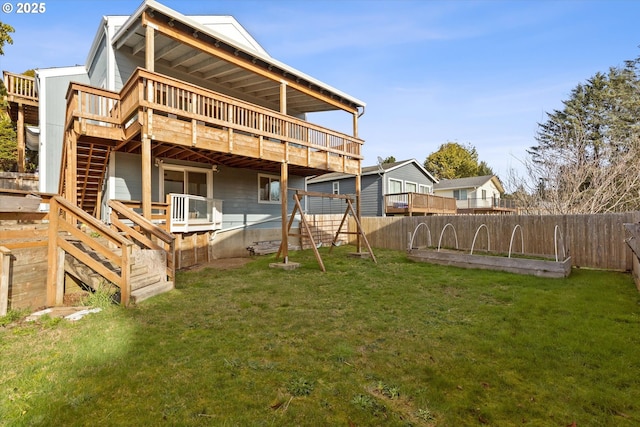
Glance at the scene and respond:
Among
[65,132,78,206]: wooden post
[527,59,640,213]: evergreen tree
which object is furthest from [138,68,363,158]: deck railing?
[527,59,640,213]: evergreen tree

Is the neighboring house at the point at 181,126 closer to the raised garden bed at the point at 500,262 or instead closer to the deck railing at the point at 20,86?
the deck railing at the point at 20,86

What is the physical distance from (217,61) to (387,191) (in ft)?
49.9

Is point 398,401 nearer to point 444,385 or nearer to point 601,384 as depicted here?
point 444,385

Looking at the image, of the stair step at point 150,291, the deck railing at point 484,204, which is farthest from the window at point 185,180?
the deck railing at point 484,204

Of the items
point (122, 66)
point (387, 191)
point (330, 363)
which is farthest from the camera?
point (387, 191)

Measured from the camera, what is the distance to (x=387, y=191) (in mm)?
22375

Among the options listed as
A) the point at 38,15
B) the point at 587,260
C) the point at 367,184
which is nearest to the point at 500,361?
the point at 587,260

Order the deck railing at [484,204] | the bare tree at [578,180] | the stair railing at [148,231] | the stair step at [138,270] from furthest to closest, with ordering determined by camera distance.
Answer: the deck railing at [484,204], the bare tree at [578,180], the stair railing at [148,231], the stair step at [138,270]

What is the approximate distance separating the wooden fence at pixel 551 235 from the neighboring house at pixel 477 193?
17563mm

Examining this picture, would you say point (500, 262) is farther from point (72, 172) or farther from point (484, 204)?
point (484, 204)

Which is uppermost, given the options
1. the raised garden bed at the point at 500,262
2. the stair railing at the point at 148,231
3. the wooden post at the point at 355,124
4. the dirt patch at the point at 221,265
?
the wooden post at the point at 355,124

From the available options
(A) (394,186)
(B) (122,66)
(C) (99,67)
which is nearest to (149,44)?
(B) (122,66)

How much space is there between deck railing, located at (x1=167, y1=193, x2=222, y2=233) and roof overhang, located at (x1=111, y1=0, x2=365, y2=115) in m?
4.40

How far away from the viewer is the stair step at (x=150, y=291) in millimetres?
5137
